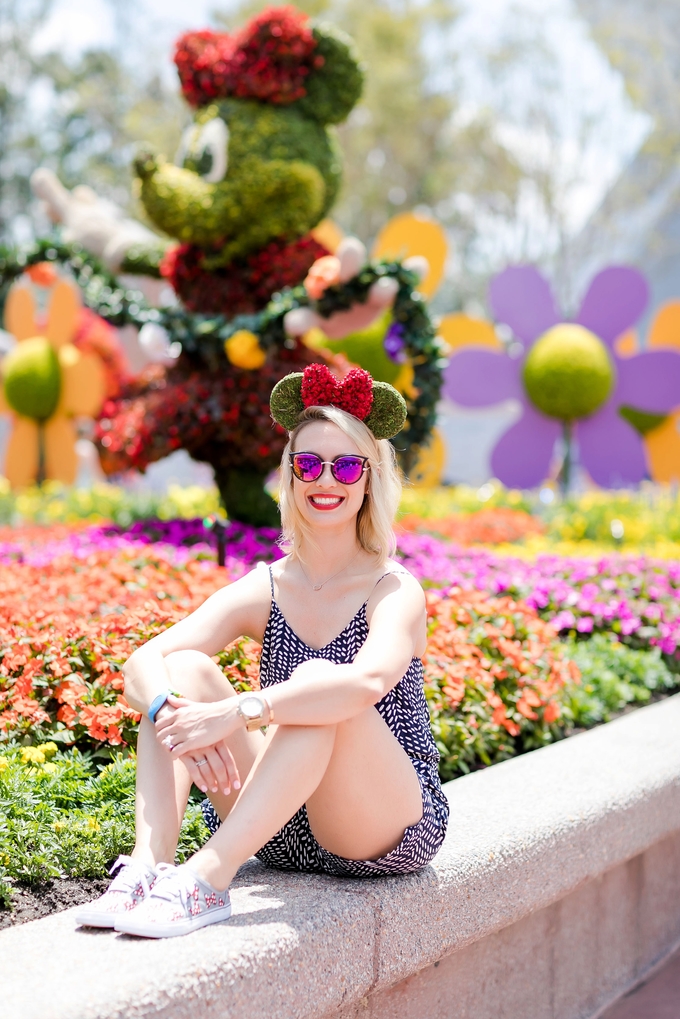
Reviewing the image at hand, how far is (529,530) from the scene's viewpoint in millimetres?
8086

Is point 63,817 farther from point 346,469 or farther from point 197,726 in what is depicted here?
point 346,469

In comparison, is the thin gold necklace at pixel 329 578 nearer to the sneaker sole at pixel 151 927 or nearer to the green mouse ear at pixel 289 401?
the green mouse ear at pixel 289 401

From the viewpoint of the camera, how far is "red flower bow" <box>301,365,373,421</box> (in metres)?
2.23

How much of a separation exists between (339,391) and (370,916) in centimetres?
108

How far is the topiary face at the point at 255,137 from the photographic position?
632 centimetres

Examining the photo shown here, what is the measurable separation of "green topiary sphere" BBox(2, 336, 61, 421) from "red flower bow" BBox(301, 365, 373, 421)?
32.8 ft

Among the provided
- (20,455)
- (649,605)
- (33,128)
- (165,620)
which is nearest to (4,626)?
(165,620)

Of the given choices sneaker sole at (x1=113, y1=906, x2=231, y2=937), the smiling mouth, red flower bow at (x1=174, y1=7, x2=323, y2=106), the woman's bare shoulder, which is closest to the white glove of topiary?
red flower bow at (x1=174, y1=7, x2=323, y2=106)

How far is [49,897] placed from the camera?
7.12 feet

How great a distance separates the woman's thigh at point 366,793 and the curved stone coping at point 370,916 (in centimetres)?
12

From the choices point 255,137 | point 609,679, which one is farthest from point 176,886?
point 255,137

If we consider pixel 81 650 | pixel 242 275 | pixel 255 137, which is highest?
pixel 255 137

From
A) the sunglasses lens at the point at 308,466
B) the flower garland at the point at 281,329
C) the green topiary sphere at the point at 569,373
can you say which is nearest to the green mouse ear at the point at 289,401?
the sunglasses lens at the point at 308,466

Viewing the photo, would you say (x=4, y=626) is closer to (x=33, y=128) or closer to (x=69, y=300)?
(x=69, y=300)
